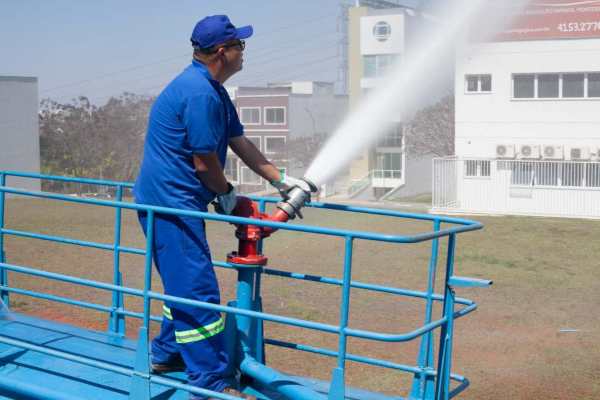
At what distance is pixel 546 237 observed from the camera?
19219mm

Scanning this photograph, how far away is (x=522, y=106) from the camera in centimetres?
3081

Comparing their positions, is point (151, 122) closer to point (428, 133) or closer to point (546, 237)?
point (546, 237)

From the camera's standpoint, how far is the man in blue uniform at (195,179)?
12.7 feet

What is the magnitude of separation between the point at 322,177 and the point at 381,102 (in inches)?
52.3

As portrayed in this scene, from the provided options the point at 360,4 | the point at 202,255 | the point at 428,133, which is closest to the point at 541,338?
the point at 202,255

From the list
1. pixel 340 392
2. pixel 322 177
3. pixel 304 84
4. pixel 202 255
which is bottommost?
pixel 340 392

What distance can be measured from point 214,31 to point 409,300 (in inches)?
299

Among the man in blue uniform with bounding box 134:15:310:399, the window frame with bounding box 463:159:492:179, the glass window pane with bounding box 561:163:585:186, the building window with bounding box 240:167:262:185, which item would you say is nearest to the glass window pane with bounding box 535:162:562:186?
the glass window pane with bounding box 561:163:585:186

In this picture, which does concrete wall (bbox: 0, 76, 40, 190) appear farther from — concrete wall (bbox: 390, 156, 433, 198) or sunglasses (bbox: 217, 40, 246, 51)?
concrete wall (bbox: 390, 156, 433, 198)

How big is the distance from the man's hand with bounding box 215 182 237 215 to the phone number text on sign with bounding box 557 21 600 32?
28003 mm

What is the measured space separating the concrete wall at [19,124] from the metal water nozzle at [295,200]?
26522mm

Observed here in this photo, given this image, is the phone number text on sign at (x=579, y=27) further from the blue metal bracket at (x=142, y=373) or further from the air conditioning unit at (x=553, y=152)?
the blue metal bracket at (x=142, y=373)

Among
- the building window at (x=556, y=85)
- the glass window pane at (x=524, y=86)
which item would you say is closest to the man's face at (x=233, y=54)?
the building window at (x=556, y=85)

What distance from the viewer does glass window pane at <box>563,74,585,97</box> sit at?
97.8 feet
